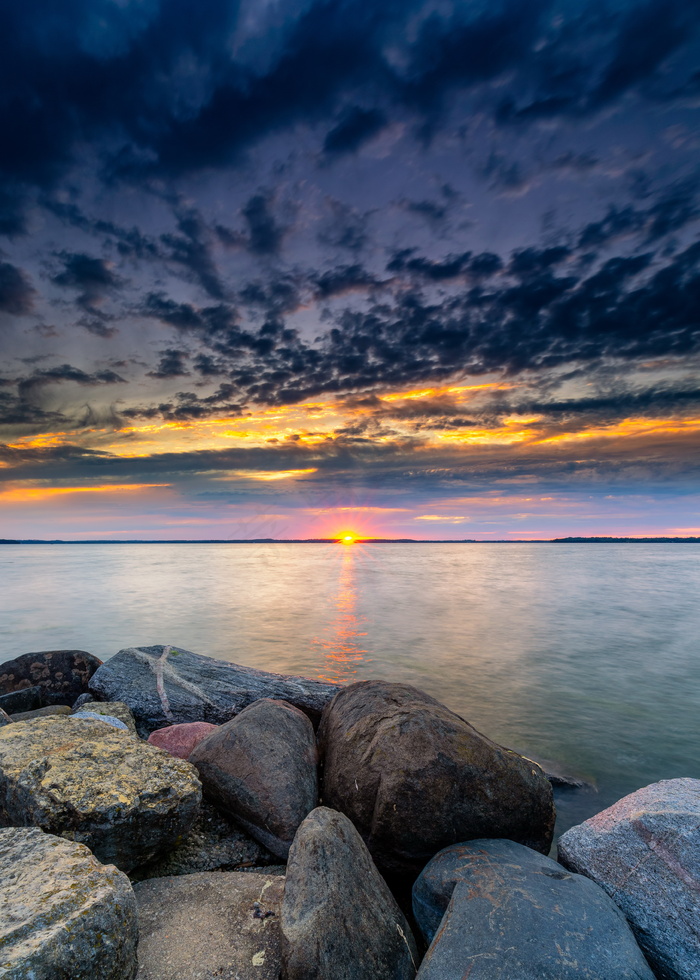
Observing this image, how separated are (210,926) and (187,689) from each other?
551 centimetres

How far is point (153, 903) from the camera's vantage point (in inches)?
153

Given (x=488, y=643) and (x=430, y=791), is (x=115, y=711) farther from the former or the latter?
(x=488, y=643)

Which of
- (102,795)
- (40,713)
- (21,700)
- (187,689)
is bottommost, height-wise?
(21,700)

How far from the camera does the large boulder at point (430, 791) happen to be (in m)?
4.71

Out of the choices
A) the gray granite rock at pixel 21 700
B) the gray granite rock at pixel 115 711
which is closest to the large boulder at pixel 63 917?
the gray granite rock at pixel 115 711

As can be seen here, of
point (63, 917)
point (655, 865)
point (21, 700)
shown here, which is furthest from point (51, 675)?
point (655, 865)

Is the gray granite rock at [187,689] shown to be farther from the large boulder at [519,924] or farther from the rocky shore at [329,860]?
the large boulder at [519,924]

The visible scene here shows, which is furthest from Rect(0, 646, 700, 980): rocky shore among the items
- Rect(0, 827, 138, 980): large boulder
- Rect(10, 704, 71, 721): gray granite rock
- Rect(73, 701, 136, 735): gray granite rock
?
Rect(10, 704, 71, 721): gray granite rock

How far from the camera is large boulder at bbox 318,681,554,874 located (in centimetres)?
471

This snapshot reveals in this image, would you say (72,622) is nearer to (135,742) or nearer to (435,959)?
(135,742)

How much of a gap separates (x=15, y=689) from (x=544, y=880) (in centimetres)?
1011

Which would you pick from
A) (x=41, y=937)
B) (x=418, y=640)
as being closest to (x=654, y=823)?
(x=41, y=937)

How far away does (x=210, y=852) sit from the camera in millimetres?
4836

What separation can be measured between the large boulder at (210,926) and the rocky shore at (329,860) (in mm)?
15
